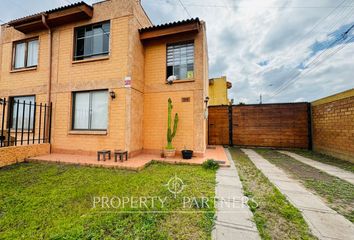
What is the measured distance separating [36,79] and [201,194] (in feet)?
29.6

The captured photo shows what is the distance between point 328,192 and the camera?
136 inches

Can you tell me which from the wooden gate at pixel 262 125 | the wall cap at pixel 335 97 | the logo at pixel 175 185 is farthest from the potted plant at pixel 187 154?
the wall cap at pixel 335 97

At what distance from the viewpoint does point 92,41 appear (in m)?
7.04

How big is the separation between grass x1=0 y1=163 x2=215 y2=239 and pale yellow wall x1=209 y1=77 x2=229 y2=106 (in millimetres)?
12865

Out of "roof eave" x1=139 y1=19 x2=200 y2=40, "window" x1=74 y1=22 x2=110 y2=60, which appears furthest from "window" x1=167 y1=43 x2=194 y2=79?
"window" x1=74 y1=22 x2=110 y2=60

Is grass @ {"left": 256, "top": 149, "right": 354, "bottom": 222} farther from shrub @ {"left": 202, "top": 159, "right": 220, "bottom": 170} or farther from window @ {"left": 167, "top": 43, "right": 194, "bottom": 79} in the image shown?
window @ {"left": 167, "top": 43, "right": 194, "bottom": 79}

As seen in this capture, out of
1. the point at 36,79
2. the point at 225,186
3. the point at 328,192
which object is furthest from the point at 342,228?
the point at 36,79

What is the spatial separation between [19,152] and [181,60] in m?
7.21

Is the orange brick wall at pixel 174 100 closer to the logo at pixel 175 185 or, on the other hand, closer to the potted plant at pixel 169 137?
the potted plant at pixel 169 137

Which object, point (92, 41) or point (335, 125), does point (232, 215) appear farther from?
point (92, 41)

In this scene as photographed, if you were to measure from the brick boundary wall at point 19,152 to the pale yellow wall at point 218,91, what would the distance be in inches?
544

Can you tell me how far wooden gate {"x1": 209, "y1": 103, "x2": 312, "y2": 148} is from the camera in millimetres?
9109

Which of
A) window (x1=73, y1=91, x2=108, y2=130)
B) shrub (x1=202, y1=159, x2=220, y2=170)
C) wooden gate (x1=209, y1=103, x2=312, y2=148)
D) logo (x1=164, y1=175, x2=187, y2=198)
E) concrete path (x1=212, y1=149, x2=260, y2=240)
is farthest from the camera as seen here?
wooden gate (x1=209, y1=103, x2=312, y2=148)

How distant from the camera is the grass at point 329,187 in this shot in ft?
9.36
